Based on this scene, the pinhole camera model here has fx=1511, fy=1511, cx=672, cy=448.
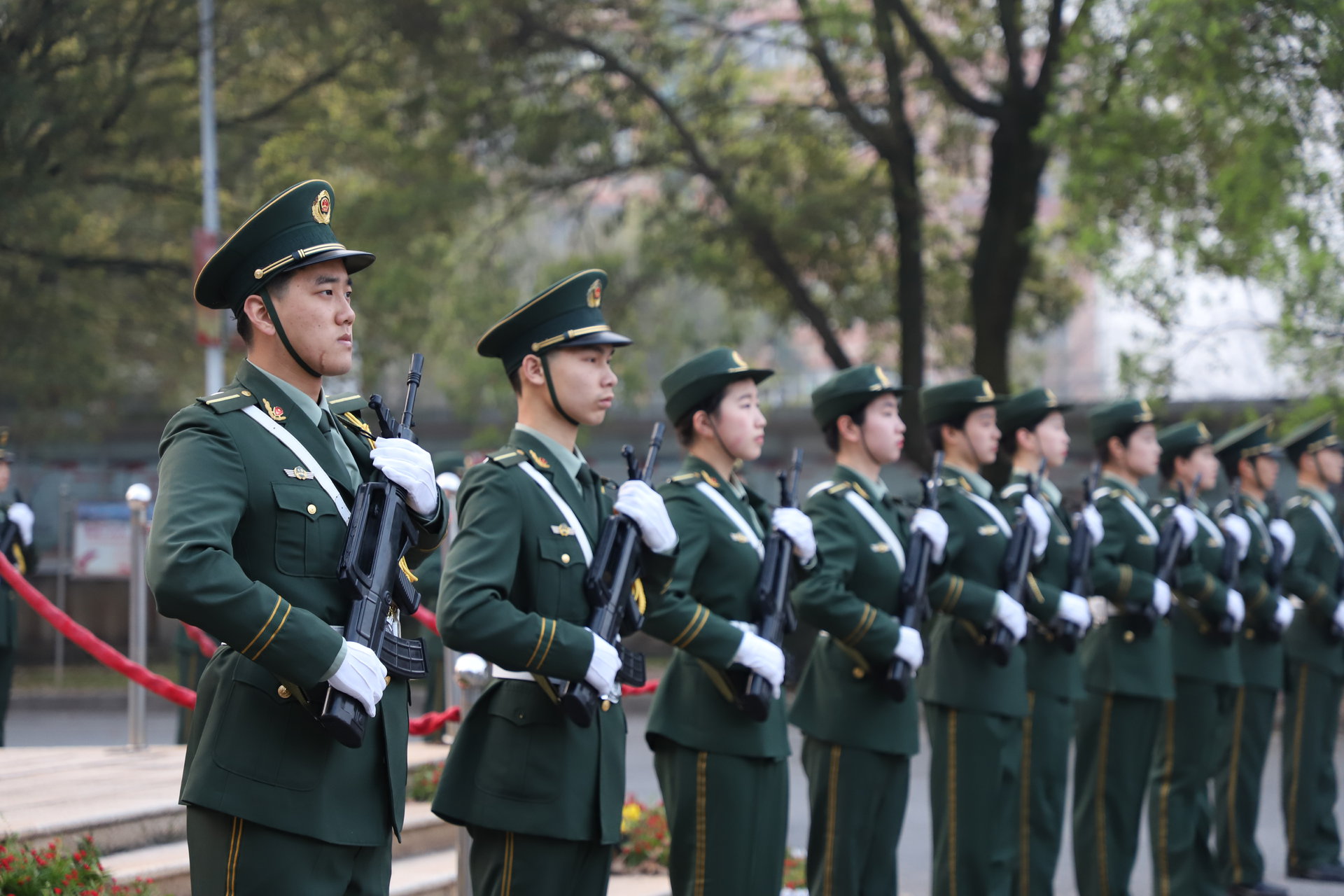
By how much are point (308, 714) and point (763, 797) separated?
2089 millimetres

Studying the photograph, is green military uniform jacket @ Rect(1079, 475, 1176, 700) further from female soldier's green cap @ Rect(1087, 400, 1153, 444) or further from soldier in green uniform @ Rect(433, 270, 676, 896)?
soldier in green uniform @ Rect(433, 270, 676, 896)

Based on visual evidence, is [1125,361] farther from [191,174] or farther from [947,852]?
[191,174]

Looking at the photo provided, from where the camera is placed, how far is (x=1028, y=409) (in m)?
6.98

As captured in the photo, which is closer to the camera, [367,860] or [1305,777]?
[367,860]

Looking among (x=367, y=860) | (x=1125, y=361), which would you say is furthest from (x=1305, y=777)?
(x=367, y=860)

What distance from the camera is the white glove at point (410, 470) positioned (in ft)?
10.6

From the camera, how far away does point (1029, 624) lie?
6.62 m

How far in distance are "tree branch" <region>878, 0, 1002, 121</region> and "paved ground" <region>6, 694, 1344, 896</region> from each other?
225 inches

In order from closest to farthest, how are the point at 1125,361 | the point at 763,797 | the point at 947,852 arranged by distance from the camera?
1. the point at 763,797
2. the point at 947,852
3. the point at 1125,361

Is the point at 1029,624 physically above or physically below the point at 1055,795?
above

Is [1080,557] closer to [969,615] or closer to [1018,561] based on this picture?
[1018,561]

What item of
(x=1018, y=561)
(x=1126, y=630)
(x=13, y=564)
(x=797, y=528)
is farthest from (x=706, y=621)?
(x=13, y=564)

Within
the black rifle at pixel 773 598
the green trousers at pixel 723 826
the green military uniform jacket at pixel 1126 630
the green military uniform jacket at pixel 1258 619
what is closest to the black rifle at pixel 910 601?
the black rifle at pixel 773 598

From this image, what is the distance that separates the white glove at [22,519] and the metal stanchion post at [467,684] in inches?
232
